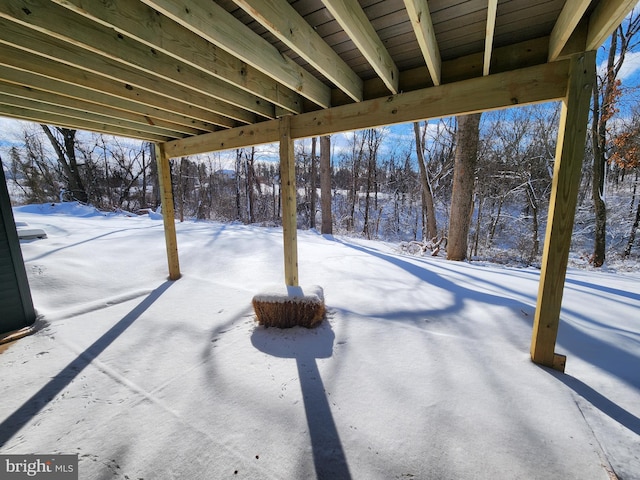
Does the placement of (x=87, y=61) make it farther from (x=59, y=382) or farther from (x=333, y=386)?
(x=333, y=386)

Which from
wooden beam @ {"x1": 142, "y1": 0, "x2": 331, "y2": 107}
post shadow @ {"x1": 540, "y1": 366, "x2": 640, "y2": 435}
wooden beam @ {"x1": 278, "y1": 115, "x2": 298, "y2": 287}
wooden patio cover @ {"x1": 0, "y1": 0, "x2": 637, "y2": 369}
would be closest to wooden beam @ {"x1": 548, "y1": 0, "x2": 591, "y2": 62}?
wooden patio cover @ {"x1": 0, "y1": 0, "x2": 637, "y2": 369}

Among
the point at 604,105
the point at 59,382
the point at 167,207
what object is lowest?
the point at 59,382

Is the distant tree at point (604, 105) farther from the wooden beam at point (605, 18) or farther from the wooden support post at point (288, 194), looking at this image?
the wooden support post at point (288, 194)

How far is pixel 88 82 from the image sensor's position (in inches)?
83.6

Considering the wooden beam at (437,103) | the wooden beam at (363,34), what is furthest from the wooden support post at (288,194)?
the wooden beam at (363,34)

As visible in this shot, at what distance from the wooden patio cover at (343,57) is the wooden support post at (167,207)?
1325 millimetres

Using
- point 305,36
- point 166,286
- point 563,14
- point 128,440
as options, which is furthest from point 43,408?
point 563,14

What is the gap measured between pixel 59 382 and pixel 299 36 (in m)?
3.23

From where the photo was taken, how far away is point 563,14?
4.93 feet

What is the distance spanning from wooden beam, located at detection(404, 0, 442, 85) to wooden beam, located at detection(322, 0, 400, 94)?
291 mm

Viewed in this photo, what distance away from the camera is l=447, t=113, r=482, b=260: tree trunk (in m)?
5.55

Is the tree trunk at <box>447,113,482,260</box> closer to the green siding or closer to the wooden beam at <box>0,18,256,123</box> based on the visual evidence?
the wooden beam at <box>0,18,256,123</box>

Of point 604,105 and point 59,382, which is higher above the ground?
point 604,105

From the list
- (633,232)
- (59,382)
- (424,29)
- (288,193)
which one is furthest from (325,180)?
(633,232)
